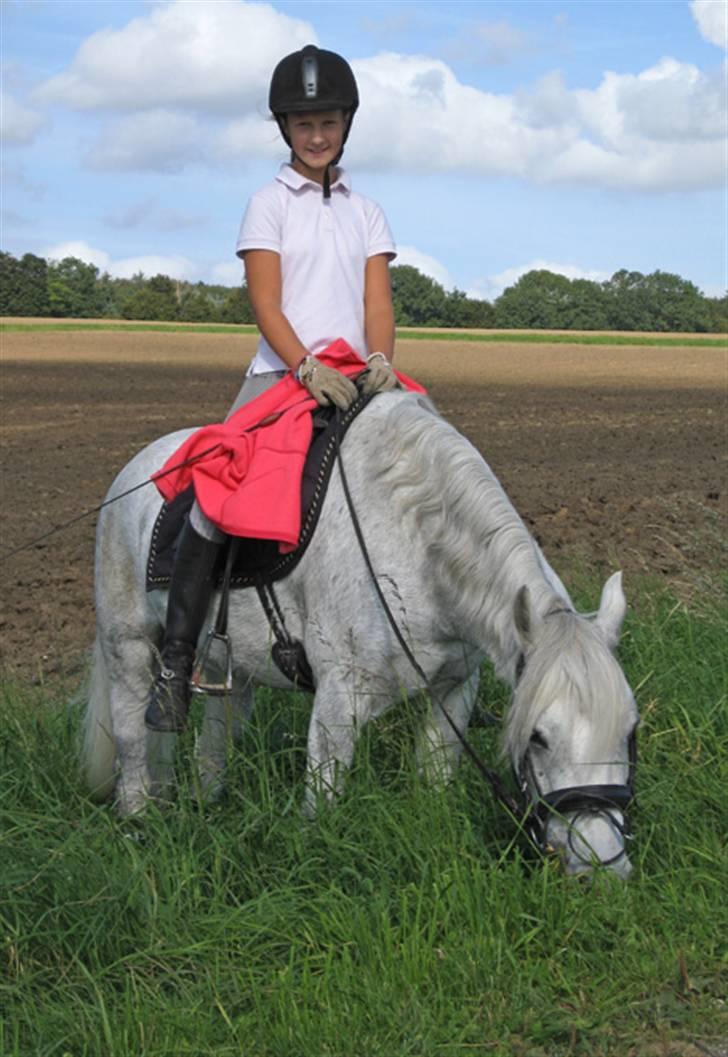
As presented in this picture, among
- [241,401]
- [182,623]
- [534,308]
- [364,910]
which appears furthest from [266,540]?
[534,308]

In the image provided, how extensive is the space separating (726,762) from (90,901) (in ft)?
7.52

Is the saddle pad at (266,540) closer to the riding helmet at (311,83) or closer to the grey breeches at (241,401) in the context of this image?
the grey breeches at (241,401)

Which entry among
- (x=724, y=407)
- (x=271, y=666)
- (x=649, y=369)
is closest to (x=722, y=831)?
(x=271, y=666)

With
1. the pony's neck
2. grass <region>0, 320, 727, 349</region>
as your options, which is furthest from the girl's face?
grass <region>0, 320, 727, 349</region>

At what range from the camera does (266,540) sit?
4.61 m

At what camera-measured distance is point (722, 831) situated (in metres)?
4.39

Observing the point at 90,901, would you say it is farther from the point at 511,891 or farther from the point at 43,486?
the point at 43,486

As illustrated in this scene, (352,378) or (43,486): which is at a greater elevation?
(352,378)

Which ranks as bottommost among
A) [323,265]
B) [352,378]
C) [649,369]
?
[649,369]

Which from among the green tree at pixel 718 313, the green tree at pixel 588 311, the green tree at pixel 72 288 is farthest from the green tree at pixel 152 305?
the green tree at pixel 718 313

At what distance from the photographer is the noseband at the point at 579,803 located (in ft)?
11.5

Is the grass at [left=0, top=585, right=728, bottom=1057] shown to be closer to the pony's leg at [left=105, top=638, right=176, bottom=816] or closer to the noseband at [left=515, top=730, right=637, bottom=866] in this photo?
the noseband at [left=515, top=730, right=637, bottom=866]

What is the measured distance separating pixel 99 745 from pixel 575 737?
2325mm

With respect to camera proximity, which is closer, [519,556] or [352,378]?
[519,556]
